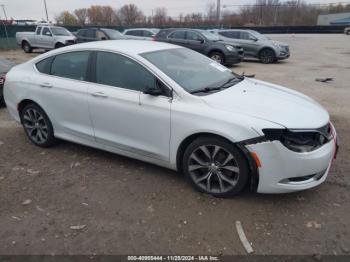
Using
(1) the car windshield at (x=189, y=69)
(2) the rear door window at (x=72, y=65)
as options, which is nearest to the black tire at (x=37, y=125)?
(2) the rear door window at (x=72, y=65)

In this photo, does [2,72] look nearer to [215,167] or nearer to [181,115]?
[181,115]

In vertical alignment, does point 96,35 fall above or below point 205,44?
above

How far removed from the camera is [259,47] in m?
16.1

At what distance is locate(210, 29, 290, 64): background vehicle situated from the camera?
1580 cm

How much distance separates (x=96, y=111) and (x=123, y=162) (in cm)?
83

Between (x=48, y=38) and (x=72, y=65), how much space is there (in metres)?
17.6

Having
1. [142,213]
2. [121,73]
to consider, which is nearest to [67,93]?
[121,73]

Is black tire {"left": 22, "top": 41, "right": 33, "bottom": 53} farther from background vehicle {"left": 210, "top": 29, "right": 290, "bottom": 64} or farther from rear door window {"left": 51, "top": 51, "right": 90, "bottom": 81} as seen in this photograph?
rear door window {"left": 51, "top": 51, "right": 90, "bottom": 81}

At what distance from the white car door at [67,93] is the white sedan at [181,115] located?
0.01 m

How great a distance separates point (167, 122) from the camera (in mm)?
3461

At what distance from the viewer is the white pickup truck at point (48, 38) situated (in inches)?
765

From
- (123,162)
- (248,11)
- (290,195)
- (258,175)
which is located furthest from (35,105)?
(248,11)

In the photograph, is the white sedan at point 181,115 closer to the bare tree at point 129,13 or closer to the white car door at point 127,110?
→ the white car door at point 127,110

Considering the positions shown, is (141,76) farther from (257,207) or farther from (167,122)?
(257,207)
